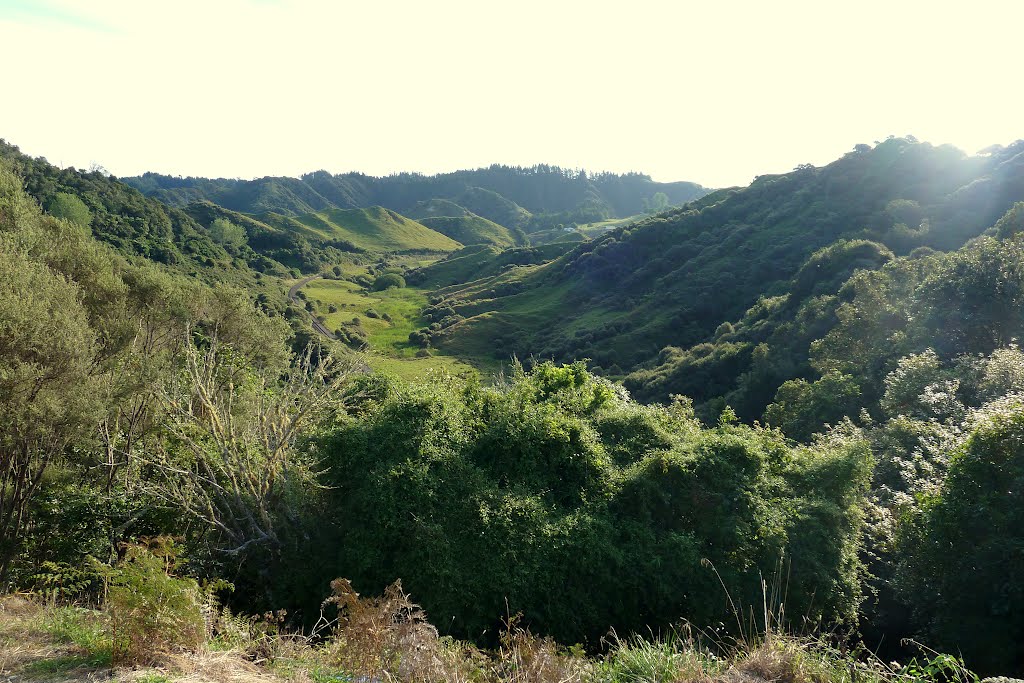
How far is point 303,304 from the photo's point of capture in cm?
9175

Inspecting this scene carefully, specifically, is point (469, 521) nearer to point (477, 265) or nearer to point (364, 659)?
point (364, 659)

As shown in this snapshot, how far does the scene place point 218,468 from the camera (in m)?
12.6

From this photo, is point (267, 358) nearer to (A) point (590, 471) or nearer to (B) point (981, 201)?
(A) point (590, 471)

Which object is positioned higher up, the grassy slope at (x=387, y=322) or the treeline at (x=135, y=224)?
the treeline at (x=135, y=224)

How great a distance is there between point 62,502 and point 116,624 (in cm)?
880

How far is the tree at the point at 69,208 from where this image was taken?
60134 mm

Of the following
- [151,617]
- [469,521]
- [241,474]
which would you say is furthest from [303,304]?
[151,617]

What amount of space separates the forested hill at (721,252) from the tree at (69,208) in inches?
1819

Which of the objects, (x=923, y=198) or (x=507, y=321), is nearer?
(x=923, y=198)

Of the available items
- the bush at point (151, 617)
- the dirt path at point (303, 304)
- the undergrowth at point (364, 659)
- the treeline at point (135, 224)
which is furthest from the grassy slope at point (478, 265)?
the bush at point (151, 617)

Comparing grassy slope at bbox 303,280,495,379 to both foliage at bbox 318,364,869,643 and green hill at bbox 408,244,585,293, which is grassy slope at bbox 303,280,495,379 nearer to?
green hill at bbox 408,244,585,293

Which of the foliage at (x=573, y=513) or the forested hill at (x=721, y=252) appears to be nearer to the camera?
the foliage at (x=573, y=513)


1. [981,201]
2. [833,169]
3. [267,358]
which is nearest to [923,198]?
[981,201]

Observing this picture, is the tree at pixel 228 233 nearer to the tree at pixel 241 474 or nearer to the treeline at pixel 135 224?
the treeline at pixel 135 224
